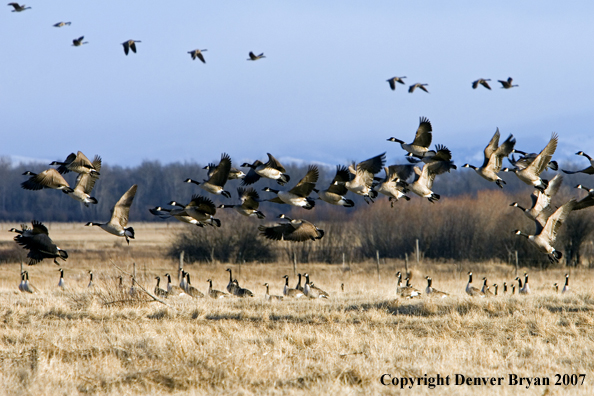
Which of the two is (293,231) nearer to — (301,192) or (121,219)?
(301,192)

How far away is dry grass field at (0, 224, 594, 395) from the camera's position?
10.2 metres

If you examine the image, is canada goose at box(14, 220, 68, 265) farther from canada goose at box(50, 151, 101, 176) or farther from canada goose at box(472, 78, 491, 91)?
canada goose at box(472, 78, 491, 91)

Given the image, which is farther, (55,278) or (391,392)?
(55,278)

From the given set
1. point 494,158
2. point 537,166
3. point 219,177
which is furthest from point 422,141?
point 219,177

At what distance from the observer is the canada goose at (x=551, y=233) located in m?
11.3

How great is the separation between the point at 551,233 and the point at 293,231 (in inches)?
189

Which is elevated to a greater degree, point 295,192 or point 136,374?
point 295,192

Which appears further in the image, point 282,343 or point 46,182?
point 282,343

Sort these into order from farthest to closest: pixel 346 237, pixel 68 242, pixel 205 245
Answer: pixel 68 242
pixel 346 237
pixel 205 245

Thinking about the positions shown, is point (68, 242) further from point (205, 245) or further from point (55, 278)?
point (55, 278)

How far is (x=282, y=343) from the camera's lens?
13.4 metres

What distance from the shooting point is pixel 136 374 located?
10.7 metres

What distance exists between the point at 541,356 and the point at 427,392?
4001mm

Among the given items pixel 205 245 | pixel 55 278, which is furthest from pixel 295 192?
pixel 205 245
